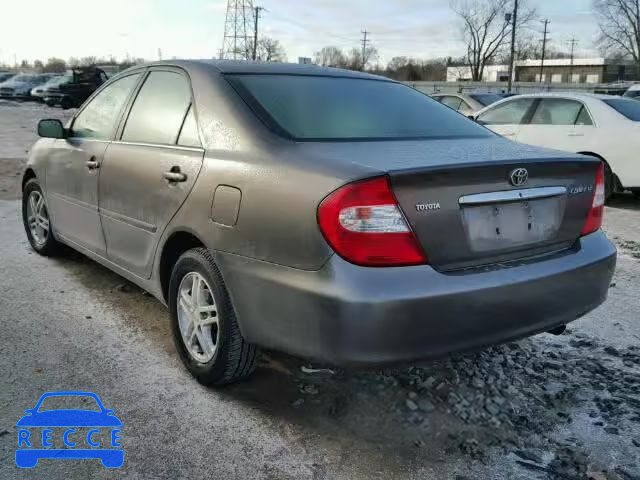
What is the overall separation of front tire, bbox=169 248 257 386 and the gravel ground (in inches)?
4.9

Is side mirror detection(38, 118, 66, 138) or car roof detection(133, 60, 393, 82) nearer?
car roof detection(133, 60, 393, 82)

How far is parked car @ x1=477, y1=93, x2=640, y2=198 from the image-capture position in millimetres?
7984

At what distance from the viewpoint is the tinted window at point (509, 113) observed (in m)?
9.25

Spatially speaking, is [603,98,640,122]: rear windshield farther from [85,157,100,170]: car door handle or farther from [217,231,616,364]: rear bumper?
[85,157,100,170]: car door handle

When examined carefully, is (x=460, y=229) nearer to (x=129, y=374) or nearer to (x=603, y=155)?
(x=129, y=374)

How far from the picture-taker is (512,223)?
2602 millimetres

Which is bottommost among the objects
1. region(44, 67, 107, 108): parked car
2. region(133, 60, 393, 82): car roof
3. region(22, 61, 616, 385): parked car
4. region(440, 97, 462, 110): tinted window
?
region(22, 61, 616, 385): parked car

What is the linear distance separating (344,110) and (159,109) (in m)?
1.11

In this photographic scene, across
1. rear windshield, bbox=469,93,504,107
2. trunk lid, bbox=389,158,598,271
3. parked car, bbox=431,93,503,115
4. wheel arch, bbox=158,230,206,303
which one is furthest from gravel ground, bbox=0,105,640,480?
rear windshield, bbox=469,93,504,107

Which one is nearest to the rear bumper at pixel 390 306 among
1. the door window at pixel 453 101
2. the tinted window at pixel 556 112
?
the tinted window at pixel 556 112

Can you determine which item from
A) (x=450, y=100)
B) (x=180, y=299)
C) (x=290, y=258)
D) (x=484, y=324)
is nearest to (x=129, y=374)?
(x=180, y=299)

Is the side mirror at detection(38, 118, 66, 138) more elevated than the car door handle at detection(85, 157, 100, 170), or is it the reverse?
the side mirror at detection(38, 118, 66, 138)

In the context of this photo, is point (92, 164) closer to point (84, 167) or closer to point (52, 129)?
point (84, 167)

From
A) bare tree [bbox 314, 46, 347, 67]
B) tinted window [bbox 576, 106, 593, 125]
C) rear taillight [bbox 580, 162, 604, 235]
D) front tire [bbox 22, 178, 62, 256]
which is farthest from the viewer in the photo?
bare tree [bbox 314, 46, 347, 67]
